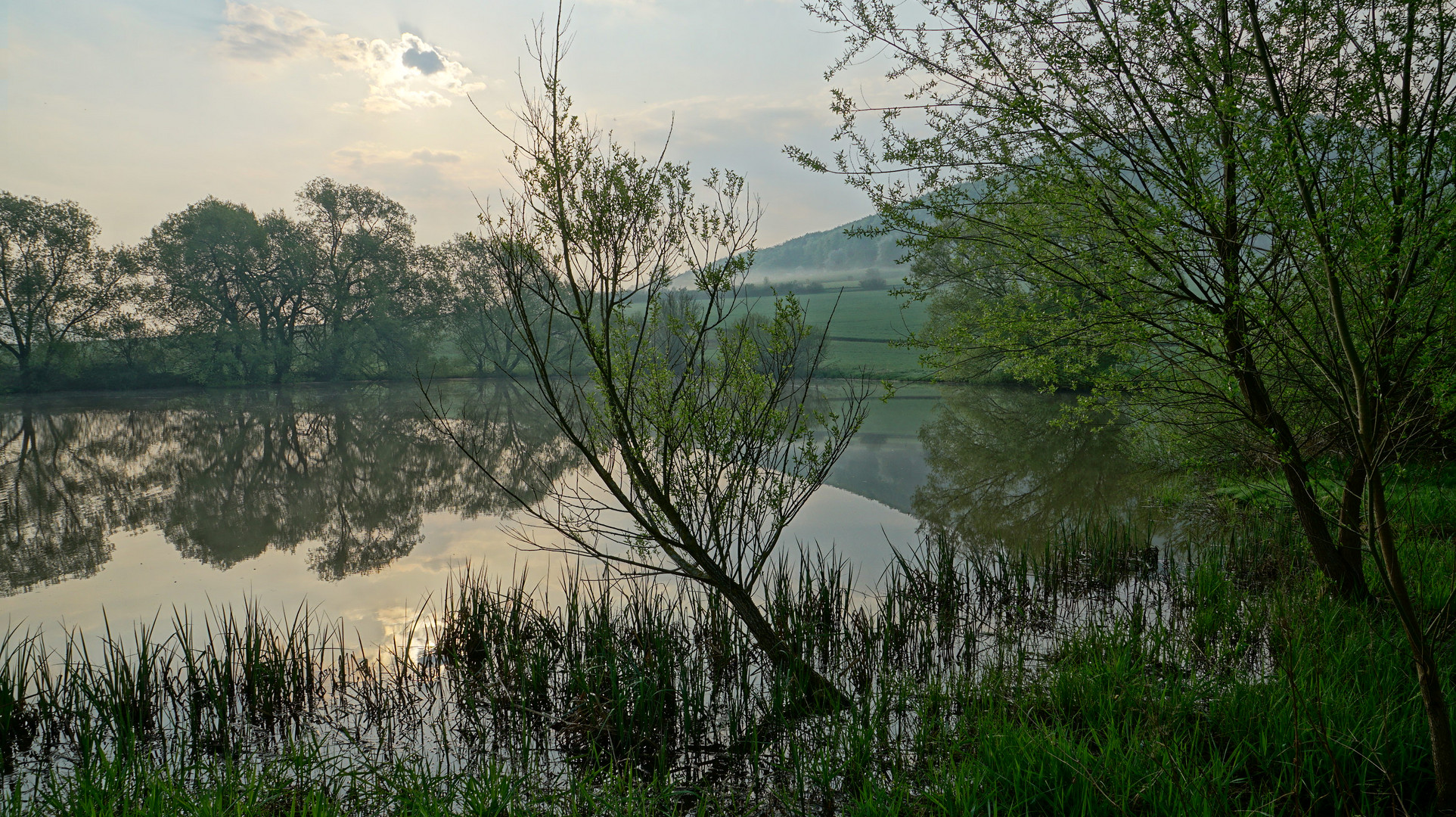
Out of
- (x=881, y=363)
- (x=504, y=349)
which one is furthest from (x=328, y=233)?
(x=881, y=363)

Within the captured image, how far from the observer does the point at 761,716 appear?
4.39 metres

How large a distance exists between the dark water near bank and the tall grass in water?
5.11ft

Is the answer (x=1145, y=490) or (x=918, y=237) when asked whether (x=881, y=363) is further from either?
(x=918, y=237)

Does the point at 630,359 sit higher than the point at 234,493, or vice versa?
the point at 630,359

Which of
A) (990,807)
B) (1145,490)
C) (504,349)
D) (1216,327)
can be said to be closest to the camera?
(990,807)

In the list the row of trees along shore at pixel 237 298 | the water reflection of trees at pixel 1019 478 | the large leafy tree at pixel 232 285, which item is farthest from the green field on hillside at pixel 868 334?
the large leafy tree at pixel 232 285

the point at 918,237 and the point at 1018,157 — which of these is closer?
the point at 1018,157

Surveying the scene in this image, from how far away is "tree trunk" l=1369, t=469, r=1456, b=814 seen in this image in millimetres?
2527

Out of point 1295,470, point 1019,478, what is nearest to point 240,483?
point 1019,478

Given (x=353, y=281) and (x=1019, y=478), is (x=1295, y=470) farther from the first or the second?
(x=353, y=281)

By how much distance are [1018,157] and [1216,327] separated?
1926 millimetres

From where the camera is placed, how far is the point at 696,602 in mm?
5461

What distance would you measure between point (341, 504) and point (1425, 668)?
14269 millimetres

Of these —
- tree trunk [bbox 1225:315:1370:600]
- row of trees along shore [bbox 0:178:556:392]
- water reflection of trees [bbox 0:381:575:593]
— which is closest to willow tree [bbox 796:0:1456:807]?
tree trunk [bbox 1225:315:1370:600]
